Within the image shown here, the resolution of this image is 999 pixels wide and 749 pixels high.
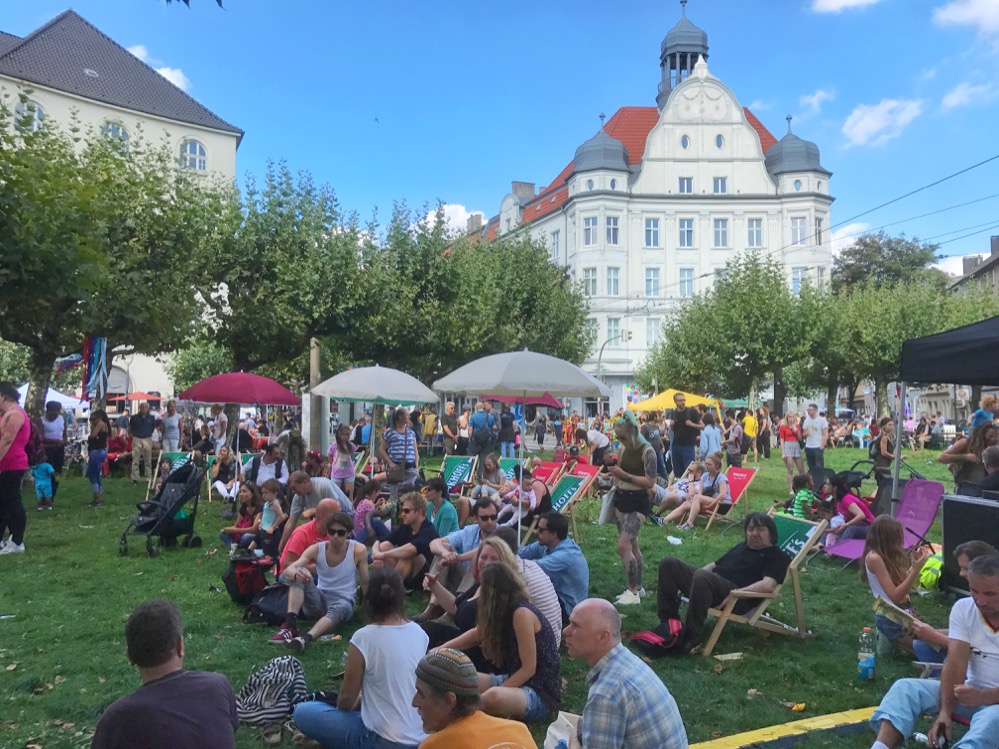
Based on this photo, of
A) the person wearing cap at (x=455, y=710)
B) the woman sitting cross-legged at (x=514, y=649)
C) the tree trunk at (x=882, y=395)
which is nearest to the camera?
the person wearing cap at (x=455, y=710)

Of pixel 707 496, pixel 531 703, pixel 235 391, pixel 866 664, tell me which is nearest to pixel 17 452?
pixel 235 391

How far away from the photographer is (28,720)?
4762mm

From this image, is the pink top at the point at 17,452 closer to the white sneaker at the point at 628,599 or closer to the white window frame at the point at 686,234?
the white sneaker at the point at 628,599

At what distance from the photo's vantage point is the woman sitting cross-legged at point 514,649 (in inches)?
178

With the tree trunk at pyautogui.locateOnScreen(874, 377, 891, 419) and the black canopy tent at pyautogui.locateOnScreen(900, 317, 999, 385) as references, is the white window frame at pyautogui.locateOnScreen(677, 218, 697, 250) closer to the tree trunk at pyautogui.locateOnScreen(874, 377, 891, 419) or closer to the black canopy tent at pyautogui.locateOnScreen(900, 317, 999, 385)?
the tree trunk at pyautogui.locateOnScreen(874, 377, 891, 419)

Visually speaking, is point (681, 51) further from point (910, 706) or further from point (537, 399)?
point (910, 706)

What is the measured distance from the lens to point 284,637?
6234 mm

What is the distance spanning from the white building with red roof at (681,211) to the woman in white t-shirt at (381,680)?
162ft

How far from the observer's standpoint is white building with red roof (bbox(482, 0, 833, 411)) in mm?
53219

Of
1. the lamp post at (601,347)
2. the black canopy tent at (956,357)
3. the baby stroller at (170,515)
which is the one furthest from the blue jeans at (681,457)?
the lamp post at (601,347)

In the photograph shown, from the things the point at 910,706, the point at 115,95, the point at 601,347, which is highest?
the point at 115,95

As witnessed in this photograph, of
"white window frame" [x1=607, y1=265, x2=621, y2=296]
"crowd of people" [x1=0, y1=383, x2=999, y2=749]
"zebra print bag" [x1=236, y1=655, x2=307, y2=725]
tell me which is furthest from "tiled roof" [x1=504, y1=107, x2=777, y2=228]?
"zebra print bag" [x1=236, y1=655, x2=307, y2=725]

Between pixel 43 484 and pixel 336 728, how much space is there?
36.8 ft

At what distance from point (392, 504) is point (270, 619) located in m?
4.20
